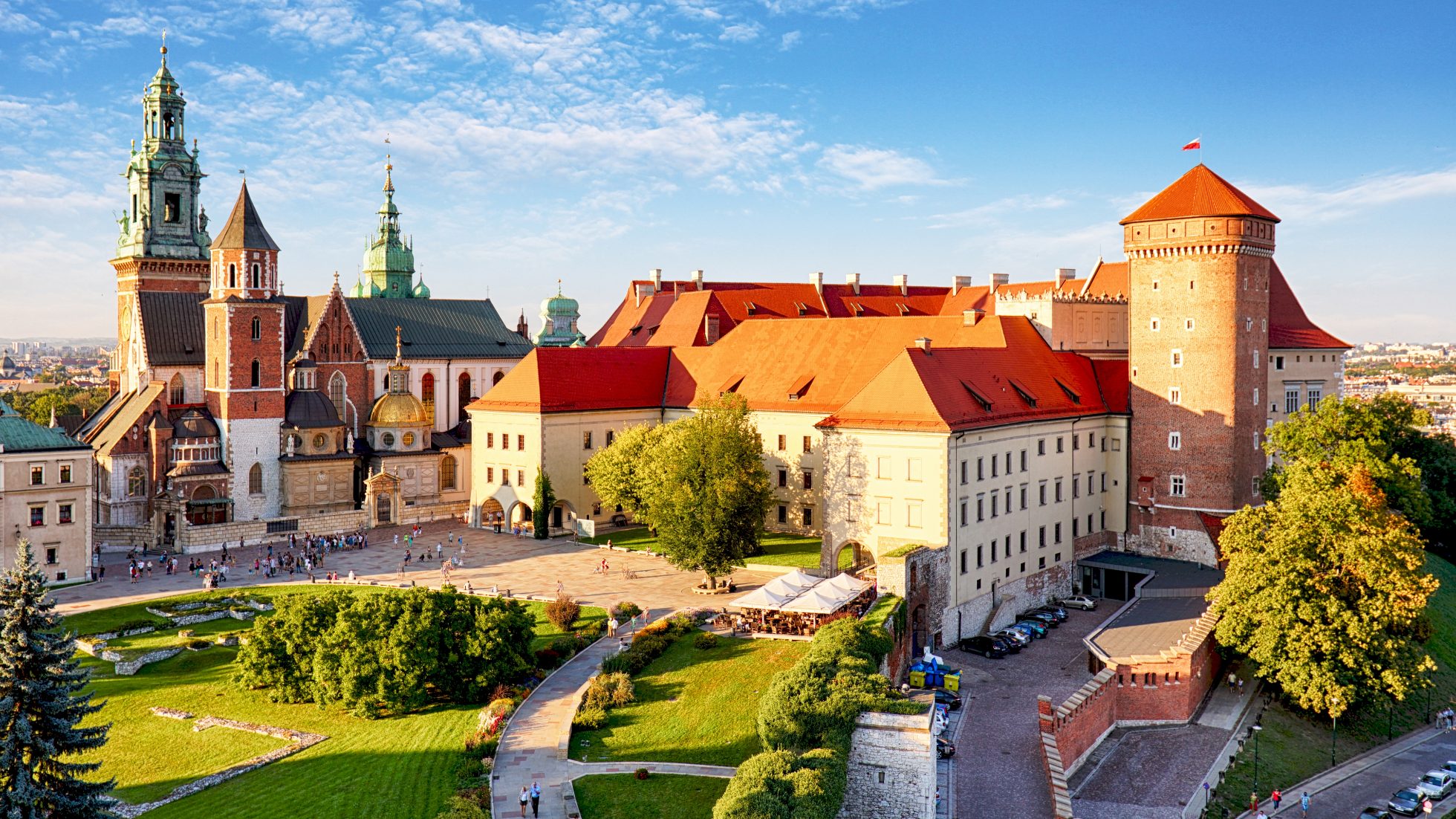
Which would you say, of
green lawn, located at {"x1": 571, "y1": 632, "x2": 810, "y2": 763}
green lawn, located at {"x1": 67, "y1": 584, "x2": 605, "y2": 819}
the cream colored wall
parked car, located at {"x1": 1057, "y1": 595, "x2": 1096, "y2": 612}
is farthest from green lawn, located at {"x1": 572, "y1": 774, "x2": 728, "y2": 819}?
the cream colored wall

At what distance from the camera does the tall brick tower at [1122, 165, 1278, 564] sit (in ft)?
203

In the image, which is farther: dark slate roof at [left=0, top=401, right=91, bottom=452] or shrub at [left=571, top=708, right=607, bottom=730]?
dark slate roof at [left=0, top=401, right=91, bottom=452]

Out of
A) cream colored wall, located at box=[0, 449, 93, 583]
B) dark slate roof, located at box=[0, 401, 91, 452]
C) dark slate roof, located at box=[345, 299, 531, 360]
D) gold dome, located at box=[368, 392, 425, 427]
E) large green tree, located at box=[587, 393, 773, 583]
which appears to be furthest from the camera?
dark slate roof, located at box=[345, 299, 531, 360]

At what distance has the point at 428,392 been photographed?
92.4 meters

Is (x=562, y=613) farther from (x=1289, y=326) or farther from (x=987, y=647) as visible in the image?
(x=1289, y=326)

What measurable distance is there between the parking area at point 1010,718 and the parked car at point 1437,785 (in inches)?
491

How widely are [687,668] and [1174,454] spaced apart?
109ft

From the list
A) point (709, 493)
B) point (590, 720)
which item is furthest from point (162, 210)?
point (590, 720)

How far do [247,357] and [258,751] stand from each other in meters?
41.6

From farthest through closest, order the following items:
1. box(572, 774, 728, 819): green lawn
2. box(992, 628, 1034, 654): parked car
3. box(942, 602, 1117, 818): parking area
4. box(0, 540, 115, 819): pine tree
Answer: box(992, 628, 1034, 654): parked car → box(942, 602, 1117, 818): parking area → box(572, 774, 728, 819): green lawn → box(0, 540, 115, 819): pine tree

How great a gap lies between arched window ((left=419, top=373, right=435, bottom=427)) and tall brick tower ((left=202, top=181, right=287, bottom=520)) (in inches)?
585

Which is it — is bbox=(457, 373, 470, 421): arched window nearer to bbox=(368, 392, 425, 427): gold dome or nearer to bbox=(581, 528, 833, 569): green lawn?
bbox=(368, 392, 425, 427): gold dome

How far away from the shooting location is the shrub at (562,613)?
168 ft

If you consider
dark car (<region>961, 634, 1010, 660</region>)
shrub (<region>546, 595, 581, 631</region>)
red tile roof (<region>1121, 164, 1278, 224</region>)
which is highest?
red tile roof (<region>1121, 164, 1278, 224</region>)
